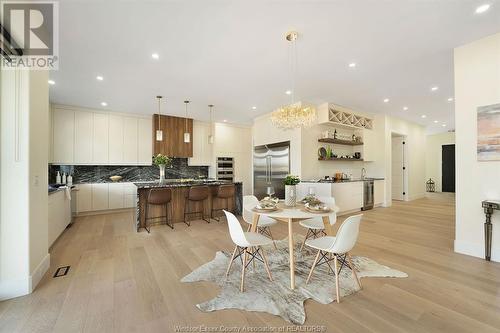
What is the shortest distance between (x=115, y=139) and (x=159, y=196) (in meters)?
2.93

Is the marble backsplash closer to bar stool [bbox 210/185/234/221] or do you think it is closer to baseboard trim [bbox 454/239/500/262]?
bar stool [bbox 210/185/234/221]

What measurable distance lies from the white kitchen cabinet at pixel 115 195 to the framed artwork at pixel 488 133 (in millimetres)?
7199

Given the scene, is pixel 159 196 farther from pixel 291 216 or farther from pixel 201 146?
pixel 201 146

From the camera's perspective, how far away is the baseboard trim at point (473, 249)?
2641mm

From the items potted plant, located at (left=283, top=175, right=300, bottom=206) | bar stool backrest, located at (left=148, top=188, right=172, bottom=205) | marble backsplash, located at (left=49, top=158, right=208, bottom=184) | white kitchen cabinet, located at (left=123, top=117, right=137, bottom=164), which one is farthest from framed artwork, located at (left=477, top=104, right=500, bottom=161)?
white kitchen cabinet, located at (left=123, top=117, right=137, bottom=164)

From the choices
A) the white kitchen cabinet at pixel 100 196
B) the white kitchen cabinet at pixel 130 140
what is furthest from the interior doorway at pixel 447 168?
the white kitchen cabinet at pixel 100 196

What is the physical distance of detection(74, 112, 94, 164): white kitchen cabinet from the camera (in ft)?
17.2

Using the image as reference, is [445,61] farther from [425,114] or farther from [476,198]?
[425,114]

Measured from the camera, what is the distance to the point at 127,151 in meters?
5.86

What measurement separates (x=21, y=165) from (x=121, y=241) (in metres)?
1.89

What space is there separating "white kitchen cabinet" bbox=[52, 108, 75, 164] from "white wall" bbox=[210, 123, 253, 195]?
3.80 meters

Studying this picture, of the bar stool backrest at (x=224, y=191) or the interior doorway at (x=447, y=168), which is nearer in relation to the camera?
the bar stool backrest at (x=224, y=191)

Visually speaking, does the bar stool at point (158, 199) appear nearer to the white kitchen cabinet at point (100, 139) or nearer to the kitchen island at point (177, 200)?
the kitchen island at point (177, 200)

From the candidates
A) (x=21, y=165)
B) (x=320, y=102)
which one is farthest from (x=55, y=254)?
(x=320, y=102)
